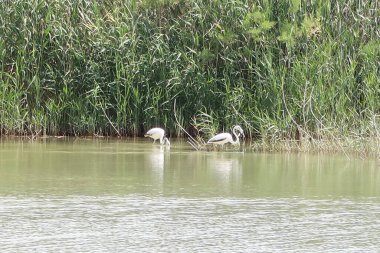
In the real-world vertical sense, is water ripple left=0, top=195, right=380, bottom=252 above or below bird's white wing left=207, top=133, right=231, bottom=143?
below

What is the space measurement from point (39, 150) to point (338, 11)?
4.93 meters

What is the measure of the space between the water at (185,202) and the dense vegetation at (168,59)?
1.79 meters

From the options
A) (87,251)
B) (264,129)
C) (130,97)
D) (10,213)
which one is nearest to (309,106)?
(264,129)

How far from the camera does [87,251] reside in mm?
6508

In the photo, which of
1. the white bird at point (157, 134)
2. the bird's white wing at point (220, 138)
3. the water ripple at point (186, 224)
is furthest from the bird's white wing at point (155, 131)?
the water ripple at point (186, 224)

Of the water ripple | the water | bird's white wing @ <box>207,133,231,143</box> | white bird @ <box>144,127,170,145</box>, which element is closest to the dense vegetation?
white bird @ <box>144,127,170,145</box>

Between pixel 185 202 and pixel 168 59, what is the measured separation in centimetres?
659

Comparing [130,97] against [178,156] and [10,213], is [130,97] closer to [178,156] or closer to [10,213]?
[178,156]

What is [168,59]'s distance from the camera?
1494 centimetres

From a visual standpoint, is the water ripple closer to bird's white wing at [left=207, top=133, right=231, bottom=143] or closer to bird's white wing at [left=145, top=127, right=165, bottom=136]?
bird's white wing at [left=207, top=133, right=231, bottom=143]

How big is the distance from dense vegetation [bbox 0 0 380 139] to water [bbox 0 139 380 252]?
1.79 metres

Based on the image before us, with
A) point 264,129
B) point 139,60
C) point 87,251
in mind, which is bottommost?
point 87,251

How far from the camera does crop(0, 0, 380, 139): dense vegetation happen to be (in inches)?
563

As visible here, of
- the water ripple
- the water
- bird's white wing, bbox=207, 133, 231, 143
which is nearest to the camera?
the water ripple
